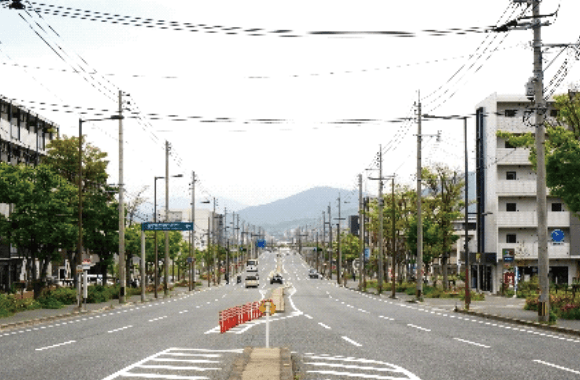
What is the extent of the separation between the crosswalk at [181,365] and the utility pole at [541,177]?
14984 mm

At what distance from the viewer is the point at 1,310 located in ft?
118

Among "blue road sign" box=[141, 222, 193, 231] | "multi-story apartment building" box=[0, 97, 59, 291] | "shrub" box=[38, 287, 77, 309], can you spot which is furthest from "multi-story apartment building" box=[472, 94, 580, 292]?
"multi-story apartment building" box=[0, 97, 59, 291]

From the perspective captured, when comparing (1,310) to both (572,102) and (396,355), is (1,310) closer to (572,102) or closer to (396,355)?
(396,355)

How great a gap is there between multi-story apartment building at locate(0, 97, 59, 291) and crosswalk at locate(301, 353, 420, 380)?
5120cm

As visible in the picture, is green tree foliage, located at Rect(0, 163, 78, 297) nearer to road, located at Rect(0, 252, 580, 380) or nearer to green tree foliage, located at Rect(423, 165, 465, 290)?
road, located at Rect(0, 252, 580, 380)

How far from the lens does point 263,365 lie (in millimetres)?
14594

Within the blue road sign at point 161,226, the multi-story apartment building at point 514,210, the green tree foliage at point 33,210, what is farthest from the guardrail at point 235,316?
the multi-story apartment building at point 514,210

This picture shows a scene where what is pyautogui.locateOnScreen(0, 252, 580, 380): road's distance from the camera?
14.5 meters

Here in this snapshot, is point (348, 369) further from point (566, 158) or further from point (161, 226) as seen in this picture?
point (161, 226)

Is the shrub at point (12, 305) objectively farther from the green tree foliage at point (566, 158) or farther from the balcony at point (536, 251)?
the balcony at point (536, 251)

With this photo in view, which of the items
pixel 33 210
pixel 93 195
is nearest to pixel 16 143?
pixel 93 195

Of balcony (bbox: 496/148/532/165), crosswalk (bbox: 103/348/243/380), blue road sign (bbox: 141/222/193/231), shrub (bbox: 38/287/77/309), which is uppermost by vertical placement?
balcony (bbox: 496/148/532/165)

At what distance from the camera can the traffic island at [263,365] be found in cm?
1312

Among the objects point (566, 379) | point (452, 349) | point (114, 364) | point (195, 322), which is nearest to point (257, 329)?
point (195, 322)
